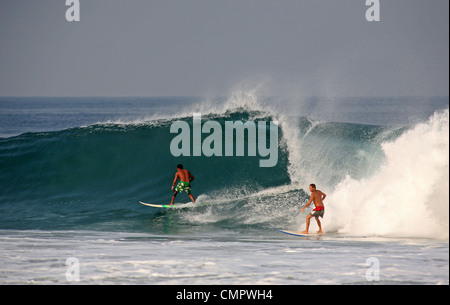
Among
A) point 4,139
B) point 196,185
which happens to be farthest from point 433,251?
point 4,139

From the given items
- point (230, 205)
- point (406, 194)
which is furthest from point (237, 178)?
point (406, 194)

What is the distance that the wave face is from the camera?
36.1 ft

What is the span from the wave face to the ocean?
0.04m

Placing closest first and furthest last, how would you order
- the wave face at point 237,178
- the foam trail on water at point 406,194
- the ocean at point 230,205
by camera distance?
the ocean at point 230,205 < the foam trail on water at point 406,194 < the wave face at point 237,178

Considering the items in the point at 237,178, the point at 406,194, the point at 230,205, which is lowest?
the point at 230,205

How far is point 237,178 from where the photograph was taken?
16.1 metres

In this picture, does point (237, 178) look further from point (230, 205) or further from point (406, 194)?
point (406, 194)

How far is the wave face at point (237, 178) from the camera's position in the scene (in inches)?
433

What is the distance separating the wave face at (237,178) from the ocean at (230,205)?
4 cm

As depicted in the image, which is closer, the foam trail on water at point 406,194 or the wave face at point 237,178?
→ the foam trail on water at point 406,194

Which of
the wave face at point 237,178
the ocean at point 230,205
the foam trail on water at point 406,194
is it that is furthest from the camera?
the wave face at point 237,178

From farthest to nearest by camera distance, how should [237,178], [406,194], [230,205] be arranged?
[237,178]
[230,205]
[406,194]

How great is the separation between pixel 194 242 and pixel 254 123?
955 centimetres

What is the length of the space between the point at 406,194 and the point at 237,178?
6.04 metres
